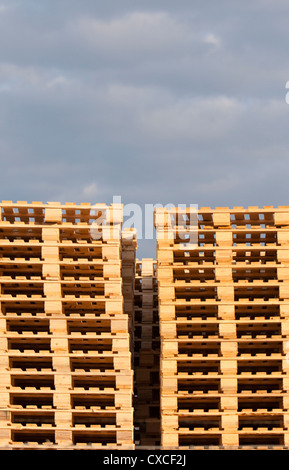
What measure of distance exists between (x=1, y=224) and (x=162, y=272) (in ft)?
12.8

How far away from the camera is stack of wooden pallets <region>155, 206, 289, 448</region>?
2027cm

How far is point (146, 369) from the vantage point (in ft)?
72.9

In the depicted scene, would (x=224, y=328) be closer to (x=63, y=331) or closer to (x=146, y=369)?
(x=146, y=369)

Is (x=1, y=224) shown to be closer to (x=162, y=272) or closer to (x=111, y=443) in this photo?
(x=162, y=272)

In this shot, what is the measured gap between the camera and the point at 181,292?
21.5m

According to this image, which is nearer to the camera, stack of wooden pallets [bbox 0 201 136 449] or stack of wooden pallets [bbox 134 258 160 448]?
stack of wooden pallets [bbox 0 201 136 449]

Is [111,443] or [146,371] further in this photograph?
[146,371]

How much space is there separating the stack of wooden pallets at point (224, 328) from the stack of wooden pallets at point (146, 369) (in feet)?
2.93

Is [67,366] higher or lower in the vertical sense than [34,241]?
lower

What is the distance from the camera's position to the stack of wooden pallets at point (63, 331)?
20.2 meters

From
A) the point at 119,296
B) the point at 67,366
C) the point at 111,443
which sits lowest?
the point at 111,443

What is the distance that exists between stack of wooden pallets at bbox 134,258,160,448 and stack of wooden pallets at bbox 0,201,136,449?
0.97 m

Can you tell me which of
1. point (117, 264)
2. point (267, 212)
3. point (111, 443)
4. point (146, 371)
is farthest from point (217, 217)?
point (111, 443)

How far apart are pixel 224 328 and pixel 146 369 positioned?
260 cm
